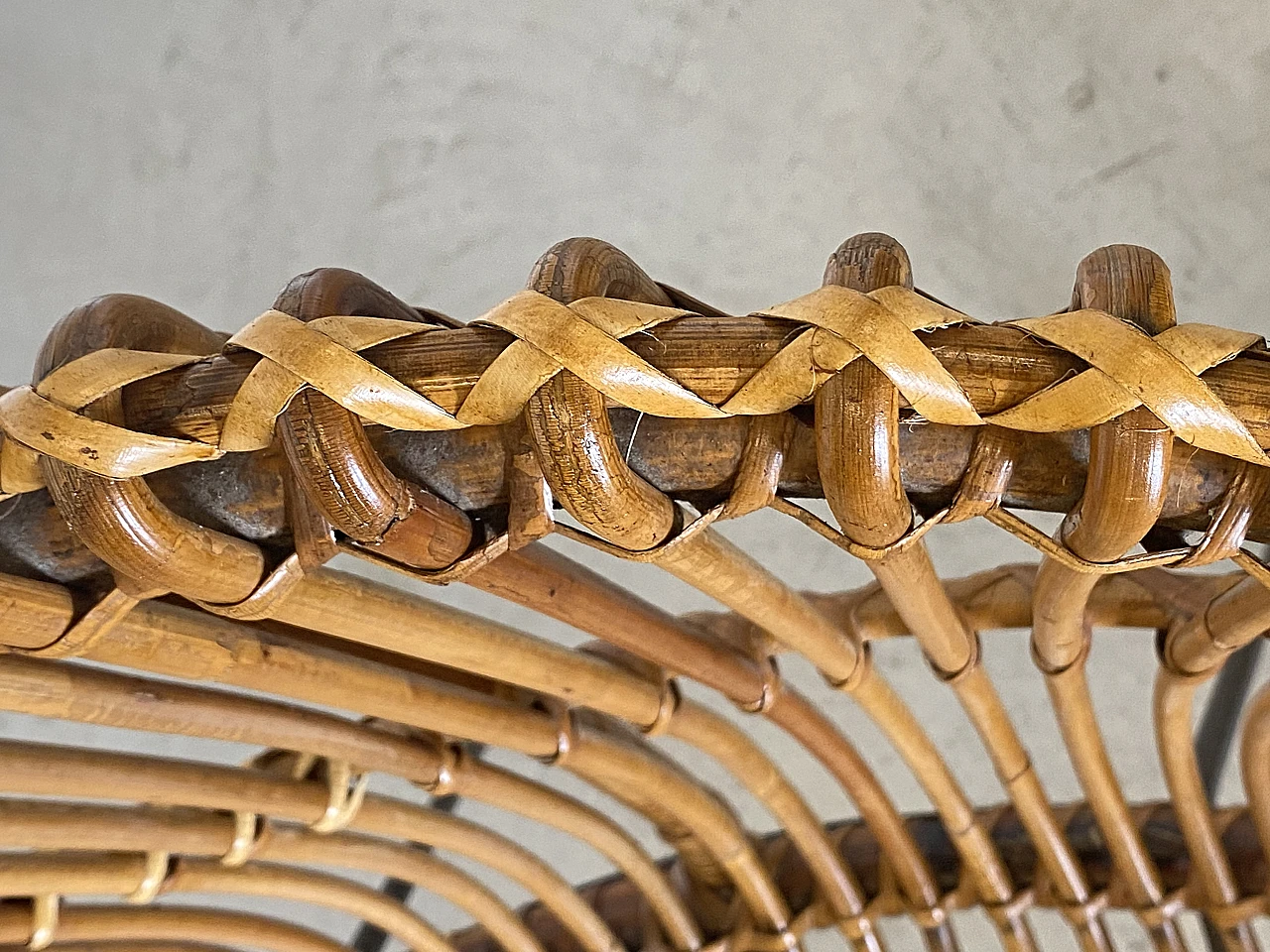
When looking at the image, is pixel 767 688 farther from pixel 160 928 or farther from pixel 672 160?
pixel 672 160

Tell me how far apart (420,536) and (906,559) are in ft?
0.54

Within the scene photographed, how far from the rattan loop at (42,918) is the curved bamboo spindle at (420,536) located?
0.93ft

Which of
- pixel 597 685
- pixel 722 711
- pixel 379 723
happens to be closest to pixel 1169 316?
pixel 597 685

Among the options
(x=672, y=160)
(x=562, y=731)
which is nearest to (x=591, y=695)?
(x=562, y=731)

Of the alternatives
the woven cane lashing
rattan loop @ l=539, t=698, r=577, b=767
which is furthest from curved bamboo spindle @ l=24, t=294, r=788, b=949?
rattan loop @ l=539, t=698, r=577, b=767

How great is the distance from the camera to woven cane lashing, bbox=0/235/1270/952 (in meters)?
0.27

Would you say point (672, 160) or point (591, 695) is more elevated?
point (672, 160)

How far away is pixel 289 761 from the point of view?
0.54 meters

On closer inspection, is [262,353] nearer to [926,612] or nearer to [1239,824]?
[926,612]

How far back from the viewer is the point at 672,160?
49.8 inches

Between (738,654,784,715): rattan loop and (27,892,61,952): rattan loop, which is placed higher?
(738,654,784,715): rattan loop

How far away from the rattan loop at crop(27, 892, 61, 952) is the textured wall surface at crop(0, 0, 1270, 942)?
2.54 ft

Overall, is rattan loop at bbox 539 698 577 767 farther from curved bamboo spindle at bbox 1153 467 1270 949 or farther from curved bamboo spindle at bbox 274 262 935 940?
curved bamboo spindle at bbox 1153 467 1270 949

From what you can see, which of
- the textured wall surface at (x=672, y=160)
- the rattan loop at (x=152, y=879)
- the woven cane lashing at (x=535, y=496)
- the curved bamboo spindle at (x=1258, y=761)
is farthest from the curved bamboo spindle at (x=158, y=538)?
the textured wall surface at (x=672, y=160)
